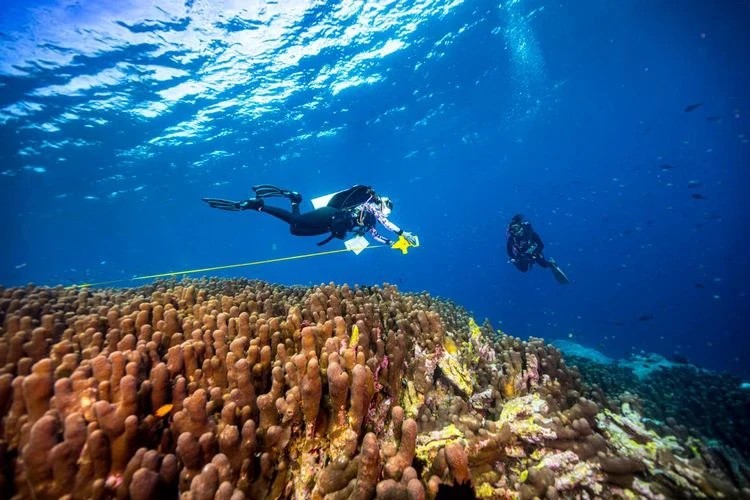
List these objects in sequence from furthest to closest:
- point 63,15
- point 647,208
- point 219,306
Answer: point 647,208, point 63,15, point 219,306

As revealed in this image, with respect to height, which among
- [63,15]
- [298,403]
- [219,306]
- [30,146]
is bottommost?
[298,403]

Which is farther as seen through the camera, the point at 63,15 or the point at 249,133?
the point at 249,133

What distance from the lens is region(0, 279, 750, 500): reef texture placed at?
181 centimetres

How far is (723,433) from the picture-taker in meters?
6.59

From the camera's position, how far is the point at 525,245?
1599 cm

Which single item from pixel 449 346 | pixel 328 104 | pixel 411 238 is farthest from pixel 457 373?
pixel 328 104

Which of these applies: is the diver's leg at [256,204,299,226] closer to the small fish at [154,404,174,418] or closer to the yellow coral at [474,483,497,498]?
the small fish at [154,404,174,418]

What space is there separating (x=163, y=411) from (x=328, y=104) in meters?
28.6

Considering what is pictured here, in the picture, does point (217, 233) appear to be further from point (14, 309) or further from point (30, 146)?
point (14, 309)

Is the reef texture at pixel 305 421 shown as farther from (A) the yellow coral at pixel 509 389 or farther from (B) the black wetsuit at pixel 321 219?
(B) the black wetsuit at pixel 321 219

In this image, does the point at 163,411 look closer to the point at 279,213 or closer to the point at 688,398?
the point at 279,213

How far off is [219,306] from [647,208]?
160 meters

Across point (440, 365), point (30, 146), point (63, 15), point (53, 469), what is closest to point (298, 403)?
point (53, 469)

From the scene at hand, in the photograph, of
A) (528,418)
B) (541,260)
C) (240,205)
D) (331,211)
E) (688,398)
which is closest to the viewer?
(528,418)
